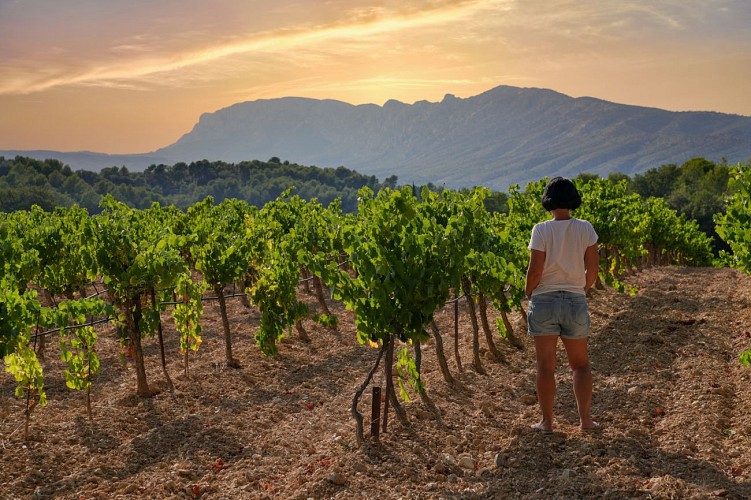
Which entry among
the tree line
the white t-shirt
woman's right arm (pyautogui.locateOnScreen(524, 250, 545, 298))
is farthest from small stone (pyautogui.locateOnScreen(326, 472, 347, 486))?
the tree line

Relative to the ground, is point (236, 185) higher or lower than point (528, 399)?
higher

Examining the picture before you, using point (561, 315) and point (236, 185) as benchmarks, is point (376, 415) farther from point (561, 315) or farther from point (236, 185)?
point (236, 185)

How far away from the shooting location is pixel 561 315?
609cm

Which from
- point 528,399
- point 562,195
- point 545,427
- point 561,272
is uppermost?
point 562,195

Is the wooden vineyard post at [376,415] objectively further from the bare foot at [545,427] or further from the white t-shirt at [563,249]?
the white t-shirt at [563,249]

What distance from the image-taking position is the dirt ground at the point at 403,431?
6207 mm

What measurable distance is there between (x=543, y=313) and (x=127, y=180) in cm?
14294

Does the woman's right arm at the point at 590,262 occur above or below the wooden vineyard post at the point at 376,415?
above

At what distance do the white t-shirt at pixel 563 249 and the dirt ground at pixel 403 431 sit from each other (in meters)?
1.59

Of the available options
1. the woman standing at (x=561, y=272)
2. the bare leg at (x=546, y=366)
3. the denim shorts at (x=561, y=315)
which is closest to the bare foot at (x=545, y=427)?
the bare leg at (x=546, y=366)

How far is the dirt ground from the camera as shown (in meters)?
6.21

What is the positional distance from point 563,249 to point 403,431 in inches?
117

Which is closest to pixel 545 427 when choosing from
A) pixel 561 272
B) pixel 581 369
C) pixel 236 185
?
pixel 581 369

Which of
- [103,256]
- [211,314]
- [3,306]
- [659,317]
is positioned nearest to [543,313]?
[3,306]
